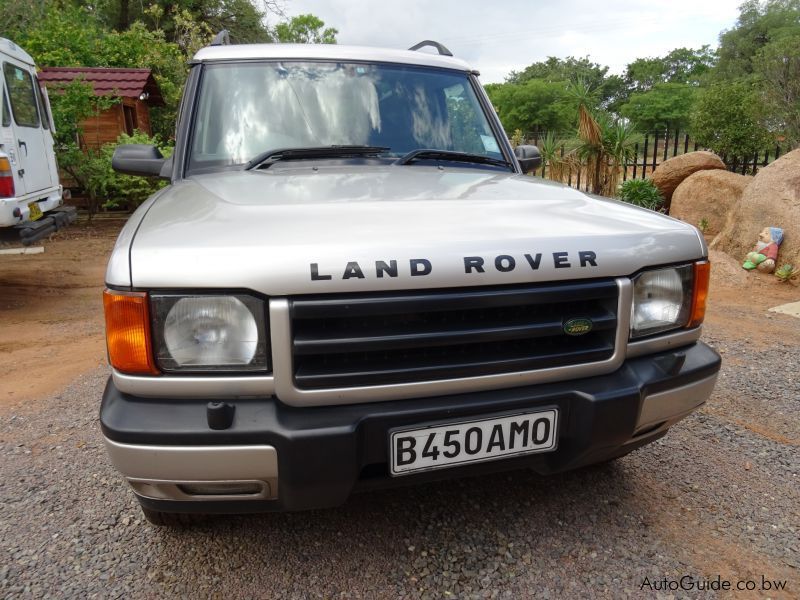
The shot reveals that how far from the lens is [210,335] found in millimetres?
1657

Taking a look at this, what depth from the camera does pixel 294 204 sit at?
1.93m

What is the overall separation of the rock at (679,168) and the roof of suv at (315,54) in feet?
27.3

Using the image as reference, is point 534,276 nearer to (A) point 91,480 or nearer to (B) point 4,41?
(A) point 91,480

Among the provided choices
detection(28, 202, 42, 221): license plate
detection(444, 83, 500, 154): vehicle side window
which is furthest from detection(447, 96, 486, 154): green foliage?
detection(28, 202, 42, 221): license plate

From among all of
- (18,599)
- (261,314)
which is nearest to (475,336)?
(261,314)

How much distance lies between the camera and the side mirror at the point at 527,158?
3299 millimetres

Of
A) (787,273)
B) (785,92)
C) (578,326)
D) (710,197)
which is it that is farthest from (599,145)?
(578,326)

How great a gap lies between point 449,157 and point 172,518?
6.47 feet

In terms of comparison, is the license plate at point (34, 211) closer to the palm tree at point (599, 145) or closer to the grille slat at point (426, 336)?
the grille slat at point (426, 336)

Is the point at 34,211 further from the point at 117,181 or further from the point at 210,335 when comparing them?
the point at 210,335

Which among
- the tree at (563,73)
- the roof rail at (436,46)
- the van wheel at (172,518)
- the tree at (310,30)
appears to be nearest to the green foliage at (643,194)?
the roof rail at (436,46)

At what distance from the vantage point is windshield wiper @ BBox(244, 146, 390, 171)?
256cm

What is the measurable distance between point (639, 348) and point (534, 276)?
0.52 m

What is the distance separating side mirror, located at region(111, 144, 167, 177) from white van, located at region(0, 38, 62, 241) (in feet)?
12.1
